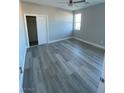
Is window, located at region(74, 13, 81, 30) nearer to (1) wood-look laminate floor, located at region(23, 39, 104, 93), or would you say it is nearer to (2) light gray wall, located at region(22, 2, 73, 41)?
(2) light gray wall, located at region(22, 2, 73, 41)

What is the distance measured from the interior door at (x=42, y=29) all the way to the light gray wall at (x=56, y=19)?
298 mm

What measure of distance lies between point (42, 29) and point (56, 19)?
4.31 ft

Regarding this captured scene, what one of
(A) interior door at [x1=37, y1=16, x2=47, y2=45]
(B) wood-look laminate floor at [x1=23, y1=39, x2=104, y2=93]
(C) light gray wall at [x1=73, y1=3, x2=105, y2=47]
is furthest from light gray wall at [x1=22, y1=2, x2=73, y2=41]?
(B) wood-look laminate floor at [x1=23, y1=39, x2=104, y2=93]

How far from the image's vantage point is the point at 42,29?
6348 millimetres

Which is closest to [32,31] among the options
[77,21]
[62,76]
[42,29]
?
[42,29]

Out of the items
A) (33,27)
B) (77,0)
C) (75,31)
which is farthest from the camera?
(75,31)

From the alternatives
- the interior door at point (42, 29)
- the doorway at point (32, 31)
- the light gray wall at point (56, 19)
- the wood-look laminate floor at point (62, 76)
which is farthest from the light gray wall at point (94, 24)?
the doorway at point (32, 31)

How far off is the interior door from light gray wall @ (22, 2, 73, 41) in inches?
11.7

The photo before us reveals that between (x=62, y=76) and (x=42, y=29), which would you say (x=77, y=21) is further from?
(x=62, y=76)
